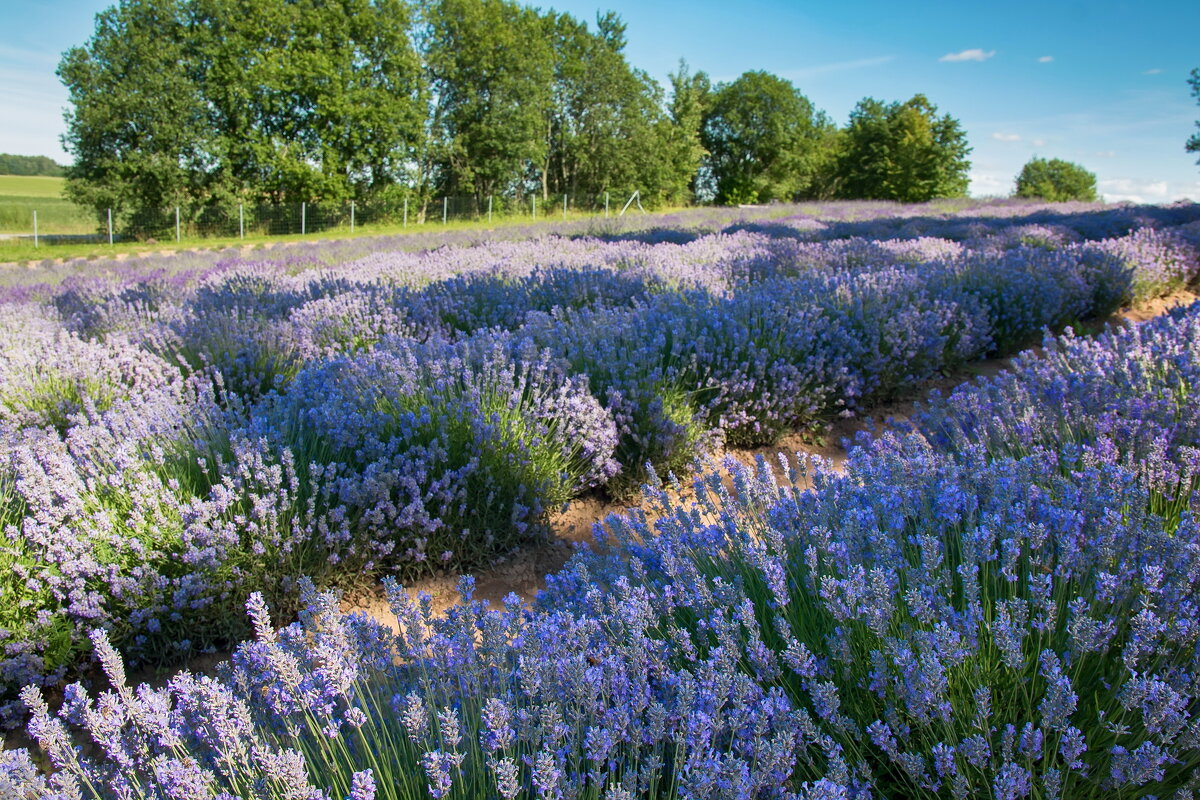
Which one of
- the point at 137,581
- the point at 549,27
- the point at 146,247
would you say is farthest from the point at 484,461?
the point at 549,27

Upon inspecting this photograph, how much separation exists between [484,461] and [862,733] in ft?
7.19

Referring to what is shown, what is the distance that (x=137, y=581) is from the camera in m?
2.53

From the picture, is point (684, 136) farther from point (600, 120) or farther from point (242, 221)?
point (242, 221)

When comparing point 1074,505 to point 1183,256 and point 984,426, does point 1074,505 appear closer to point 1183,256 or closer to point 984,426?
point 984,426

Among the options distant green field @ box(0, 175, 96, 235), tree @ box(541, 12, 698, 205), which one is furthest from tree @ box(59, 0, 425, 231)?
tree @ box(541, 12, 698, 205)

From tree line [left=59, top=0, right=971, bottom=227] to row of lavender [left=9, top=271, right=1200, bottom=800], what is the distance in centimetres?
2969

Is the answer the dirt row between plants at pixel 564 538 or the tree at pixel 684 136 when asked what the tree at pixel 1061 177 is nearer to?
the tree at pixel 684 136

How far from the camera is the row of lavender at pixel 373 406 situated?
2.59 m

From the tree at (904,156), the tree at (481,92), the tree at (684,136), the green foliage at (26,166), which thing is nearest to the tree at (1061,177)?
the tree at (904,156)

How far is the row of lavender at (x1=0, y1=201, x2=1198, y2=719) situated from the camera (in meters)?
2.59

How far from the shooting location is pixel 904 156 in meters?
50.1

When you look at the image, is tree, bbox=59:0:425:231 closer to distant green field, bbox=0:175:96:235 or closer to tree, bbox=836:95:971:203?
distant green field, bbox=0:175:96:235

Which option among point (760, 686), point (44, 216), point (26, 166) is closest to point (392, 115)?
point (44, 216)

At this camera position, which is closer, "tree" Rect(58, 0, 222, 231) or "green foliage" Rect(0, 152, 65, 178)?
"tree" Rect(58, 0, 222, 231)
